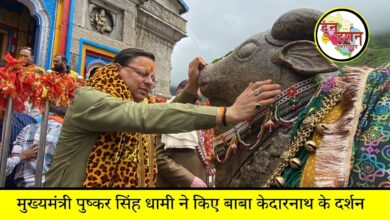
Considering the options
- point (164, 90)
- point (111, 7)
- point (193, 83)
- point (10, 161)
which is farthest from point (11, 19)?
point (193, 83)

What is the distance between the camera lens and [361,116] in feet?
5.75

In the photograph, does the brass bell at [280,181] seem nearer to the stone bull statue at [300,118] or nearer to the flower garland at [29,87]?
the stone bull statue at [300,118]

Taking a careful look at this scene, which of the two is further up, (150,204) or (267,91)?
(267,91)

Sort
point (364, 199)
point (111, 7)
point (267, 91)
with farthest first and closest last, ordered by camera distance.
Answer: point (111, 7) → point (267, 91) → point (364, 199)

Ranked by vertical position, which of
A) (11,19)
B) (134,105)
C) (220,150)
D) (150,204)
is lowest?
(150,204)

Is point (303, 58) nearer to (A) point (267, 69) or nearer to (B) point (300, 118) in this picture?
(A) point (267, 69)

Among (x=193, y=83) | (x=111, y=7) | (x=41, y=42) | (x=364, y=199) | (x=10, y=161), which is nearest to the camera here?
(x=364, y=199)

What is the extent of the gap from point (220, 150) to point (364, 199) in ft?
2.80

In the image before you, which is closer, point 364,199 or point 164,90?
point 364,199

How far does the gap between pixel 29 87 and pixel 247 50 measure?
222 centimetres

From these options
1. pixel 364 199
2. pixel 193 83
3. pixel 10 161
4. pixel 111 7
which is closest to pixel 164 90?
pixel 111 7

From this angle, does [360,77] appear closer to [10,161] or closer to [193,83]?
[193,83]

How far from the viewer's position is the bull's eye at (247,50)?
86.7 inches

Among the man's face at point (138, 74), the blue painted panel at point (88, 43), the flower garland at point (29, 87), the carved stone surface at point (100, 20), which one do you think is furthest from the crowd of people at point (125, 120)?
the carved stone surface at point (100, 20)
